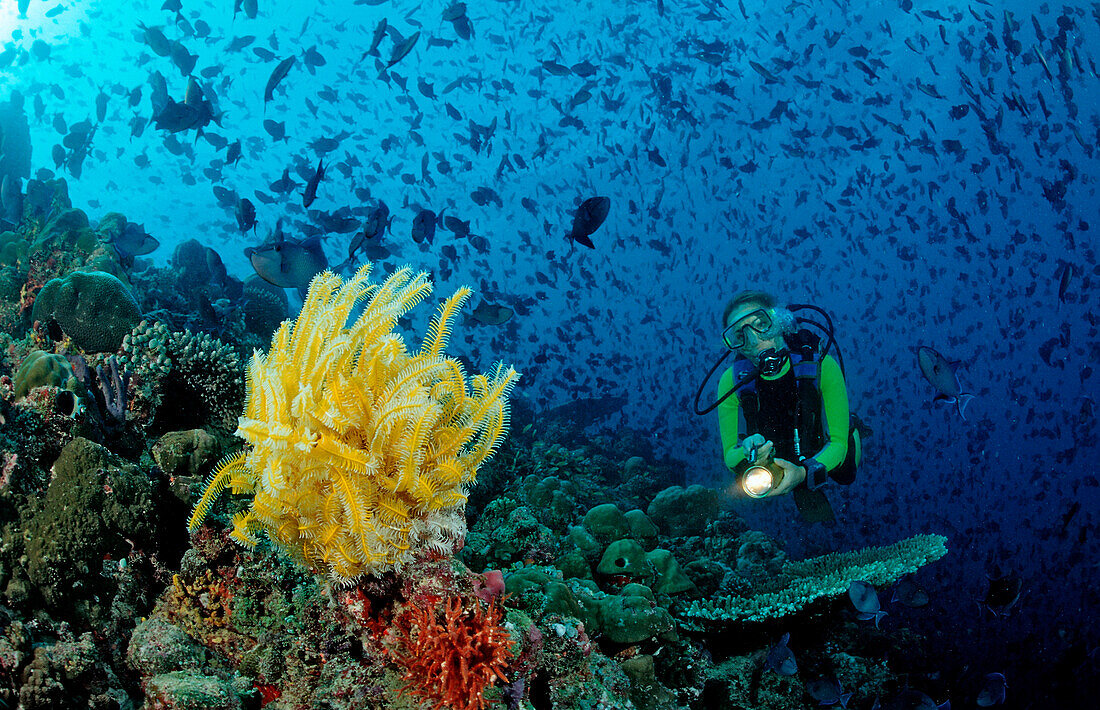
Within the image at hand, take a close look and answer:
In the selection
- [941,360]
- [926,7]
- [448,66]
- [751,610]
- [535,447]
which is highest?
[448,66]

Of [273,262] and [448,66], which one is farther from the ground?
[448,66]

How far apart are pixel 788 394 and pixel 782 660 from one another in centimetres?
264

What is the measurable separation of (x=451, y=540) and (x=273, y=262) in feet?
17.1

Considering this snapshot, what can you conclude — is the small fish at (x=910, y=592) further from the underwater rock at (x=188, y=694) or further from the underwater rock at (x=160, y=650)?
the underwater rock at (x=160, y=650)

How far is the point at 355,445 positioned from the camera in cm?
231

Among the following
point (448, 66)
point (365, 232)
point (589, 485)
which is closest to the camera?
point (365, 232)

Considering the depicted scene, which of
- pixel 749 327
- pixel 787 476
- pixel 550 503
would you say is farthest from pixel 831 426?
pixel 550 503

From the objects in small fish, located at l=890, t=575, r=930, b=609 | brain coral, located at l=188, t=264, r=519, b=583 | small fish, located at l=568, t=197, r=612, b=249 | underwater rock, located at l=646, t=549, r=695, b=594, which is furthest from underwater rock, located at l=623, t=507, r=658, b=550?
brain coral, located at l=188, t=264, r=519, b=583

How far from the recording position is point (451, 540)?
2502 mm

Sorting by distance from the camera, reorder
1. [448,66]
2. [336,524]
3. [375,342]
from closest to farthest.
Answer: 1. [336,524]
2. [375,342]
3. [448,66]

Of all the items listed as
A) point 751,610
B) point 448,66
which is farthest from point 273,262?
point 448,66

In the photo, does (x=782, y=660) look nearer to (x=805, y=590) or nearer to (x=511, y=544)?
(x=805, y=590)

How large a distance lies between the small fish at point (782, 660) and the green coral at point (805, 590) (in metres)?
0.22

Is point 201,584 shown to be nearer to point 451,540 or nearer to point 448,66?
point 451,540
